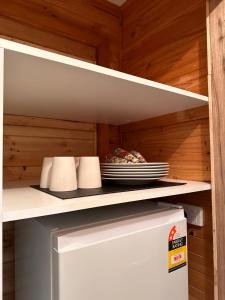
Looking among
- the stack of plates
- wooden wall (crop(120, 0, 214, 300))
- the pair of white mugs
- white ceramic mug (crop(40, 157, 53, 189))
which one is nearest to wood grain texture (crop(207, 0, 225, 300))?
wooden wall (crop(120, 0, 214, 300))

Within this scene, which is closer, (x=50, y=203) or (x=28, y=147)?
(x=50, y=203)

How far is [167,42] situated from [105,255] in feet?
3.07

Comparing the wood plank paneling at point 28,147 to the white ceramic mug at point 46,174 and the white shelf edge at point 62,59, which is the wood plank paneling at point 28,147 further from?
the white shelf edge at point 62,59

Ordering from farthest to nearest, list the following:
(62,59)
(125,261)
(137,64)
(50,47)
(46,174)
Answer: (137,64) < (50,47) < (46,174) < (125,261) < (62,59)

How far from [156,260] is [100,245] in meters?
0.22

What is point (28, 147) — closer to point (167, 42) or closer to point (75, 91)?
point (75, 91)

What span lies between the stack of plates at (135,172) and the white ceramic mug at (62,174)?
175 mm

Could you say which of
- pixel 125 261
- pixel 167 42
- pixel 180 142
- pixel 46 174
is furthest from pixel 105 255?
pixel 167 42

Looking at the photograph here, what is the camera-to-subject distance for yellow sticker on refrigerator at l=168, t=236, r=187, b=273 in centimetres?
74

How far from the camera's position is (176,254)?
0.76 m

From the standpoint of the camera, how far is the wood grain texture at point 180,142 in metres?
0.89

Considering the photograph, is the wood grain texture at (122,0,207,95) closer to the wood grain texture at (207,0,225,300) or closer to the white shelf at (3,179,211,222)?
the wood grain texture at (207,0,225,300)

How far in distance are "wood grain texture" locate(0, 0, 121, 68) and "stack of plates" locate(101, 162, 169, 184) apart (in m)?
0.72

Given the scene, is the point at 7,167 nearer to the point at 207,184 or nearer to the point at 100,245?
the point at 100,245
